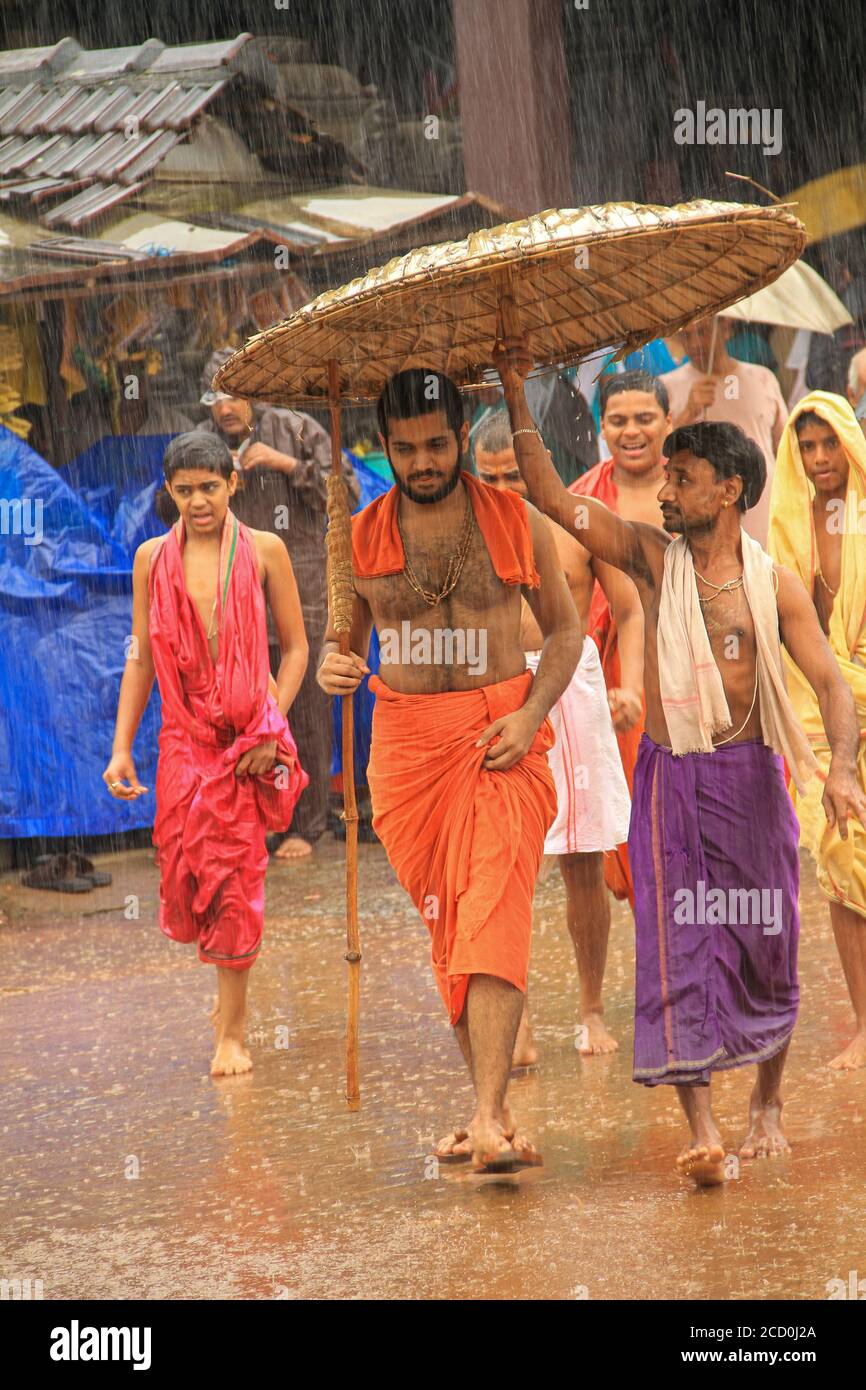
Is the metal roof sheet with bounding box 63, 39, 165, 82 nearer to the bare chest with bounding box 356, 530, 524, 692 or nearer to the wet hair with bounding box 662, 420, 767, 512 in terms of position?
the bare chest with bounding box 356, 530, 524, 692

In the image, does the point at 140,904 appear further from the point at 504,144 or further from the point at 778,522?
the point at 504,144

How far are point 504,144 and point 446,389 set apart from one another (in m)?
7.82

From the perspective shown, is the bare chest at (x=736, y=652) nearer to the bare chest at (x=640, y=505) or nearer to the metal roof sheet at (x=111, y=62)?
the bare chest at (x=640, y=505)

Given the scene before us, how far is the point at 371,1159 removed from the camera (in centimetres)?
531

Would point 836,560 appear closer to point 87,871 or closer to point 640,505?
point 640,505

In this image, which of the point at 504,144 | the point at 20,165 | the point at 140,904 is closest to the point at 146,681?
the point at 140,904

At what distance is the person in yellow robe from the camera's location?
6039 mm

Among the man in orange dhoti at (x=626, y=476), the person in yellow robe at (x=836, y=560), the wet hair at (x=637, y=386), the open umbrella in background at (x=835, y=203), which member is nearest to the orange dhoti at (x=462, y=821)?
the person in yellow robe at (x=836, y=560)

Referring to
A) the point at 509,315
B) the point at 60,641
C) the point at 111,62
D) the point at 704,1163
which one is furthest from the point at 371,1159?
the point at 111,62

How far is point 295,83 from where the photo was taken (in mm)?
13352

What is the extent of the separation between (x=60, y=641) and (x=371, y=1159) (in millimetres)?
5536

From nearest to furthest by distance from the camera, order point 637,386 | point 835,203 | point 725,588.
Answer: point 725,588 < point 637,386 < point 835,203

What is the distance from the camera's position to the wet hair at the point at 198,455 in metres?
6.51

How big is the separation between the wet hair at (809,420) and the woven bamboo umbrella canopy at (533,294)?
933 millimetres
